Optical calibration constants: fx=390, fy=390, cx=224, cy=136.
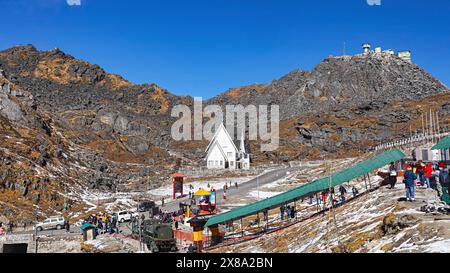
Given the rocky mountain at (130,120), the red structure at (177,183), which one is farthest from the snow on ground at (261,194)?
the rocky mountain at (130,120)

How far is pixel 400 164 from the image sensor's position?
26.3 meters

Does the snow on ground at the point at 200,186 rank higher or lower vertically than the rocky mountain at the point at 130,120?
lower

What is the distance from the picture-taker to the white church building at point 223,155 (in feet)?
237

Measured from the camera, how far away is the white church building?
72.4 meters

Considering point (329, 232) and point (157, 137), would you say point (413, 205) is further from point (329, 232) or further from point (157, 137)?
point (157, 137)

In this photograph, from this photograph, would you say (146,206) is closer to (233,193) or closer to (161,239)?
(233,193)

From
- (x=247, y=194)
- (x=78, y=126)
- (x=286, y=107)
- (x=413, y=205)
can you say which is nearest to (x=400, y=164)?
(x=413, y=205)

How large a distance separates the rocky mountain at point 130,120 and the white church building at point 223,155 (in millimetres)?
8254

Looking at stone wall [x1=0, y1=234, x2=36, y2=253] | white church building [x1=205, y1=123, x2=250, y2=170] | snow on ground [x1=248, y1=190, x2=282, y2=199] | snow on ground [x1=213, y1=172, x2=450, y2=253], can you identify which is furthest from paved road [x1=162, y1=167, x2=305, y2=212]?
snow on ground [x1=213, y1=172, x2=450, y2=253]

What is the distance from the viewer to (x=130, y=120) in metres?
119

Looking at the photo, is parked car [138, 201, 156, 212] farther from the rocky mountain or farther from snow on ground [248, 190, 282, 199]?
snow on ground [248, 190, 282, 199]

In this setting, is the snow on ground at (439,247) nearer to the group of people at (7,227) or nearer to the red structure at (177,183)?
the group of people at (7,227)

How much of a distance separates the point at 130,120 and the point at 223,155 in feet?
181

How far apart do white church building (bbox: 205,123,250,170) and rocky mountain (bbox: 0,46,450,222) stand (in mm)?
8254
